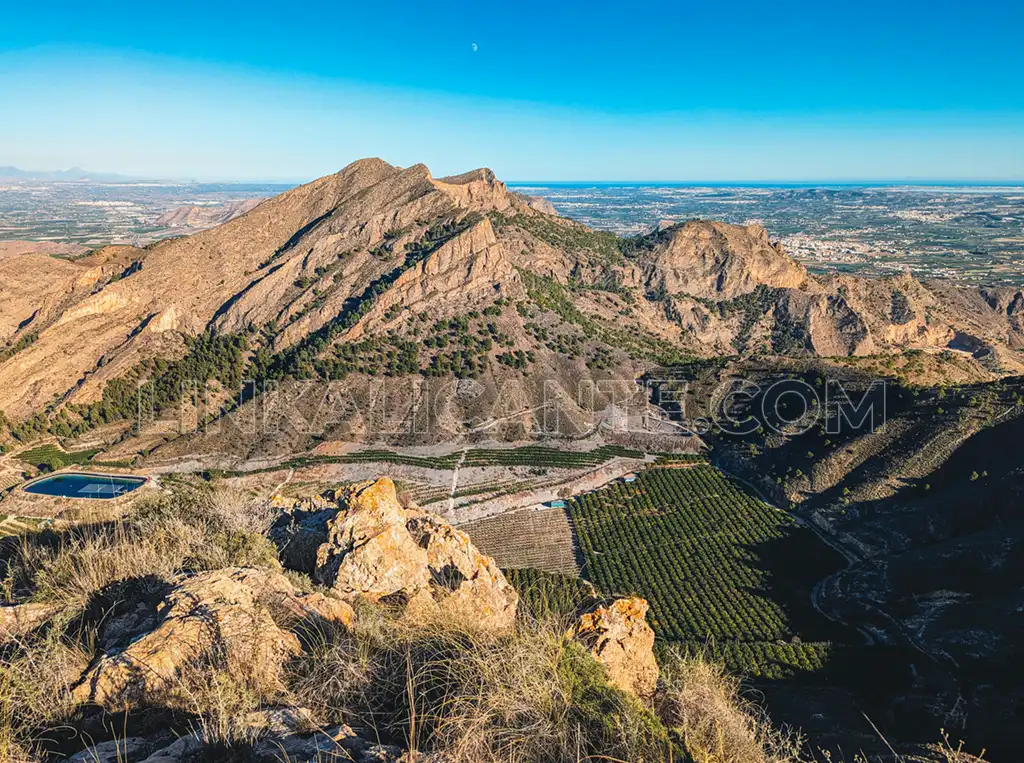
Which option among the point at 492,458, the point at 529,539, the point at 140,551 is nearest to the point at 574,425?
the point at 492,458

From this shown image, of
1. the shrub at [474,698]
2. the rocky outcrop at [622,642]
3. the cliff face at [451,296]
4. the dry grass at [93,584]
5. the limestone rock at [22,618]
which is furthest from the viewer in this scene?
the cliff face at [451,296]

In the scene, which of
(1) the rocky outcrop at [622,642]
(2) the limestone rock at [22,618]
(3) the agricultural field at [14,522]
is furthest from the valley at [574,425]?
(2) the limestone rock at [22,618]

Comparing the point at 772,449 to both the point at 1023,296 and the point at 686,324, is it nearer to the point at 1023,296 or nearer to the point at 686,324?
the point at 686,324

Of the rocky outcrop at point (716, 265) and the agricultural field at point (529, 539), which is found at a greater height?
the rocky outcrop at point (716, 265)

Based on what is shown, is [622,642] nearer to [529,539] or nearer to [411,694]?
[411,694]

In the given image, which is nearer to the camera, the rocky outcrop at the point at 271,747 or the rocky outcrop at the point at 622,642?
the rocky outcrop at the point at 271,747

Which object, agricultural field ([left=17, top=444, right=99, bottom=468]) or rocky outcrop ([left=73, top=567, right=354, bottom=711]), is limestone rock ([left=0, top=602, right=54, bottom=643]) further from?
agricultural field ([left=17, top=444, right=99, bottom=468])

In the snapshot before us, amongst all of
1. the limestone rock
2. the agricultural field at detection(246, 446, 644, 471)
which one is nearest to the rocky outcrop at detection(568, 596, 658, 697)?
the limestone rock

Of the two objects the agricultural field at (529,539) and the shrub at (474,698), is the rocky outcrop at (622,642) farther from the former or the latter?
the agricultural field at (529,539)
